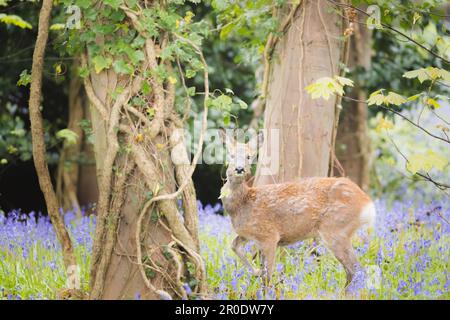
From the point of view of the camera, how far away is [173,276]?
187 inches

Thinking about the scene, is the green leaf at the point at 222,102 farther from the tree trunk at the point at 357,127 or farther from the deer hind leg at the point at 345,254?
the tree trunk at the point at 357,127

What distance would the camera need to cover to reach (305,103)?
20.7ft

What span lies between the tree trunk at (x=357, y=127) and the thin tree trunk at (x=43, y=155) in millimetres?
5836

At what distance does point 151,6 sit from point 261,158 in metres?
2.03

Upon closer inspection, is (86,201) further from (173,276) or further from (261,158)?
(173,276)

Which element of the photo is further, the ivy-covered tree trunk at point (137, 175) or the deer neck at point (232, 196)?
the deer neck at point (232, 196)

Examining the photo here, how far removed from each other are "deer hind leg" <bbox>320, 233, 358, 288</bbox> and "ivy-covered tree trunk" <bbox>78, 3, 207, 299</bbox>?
3.94 ft

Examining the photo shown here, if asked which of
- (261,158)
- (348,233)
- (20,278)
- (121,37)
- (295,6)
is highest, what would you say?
(295,6)

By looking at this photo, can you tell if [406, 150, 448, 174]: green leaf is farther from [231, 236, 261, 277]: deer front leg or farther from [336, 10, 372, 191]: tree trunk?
[336, 10, 372, 191]: tree trunk

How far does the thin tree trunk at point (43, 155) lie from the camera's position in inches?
195

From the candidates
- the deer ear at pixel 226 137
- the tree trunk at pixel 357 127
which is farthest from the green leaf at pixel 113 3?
the tree trunk at pixel 357 127

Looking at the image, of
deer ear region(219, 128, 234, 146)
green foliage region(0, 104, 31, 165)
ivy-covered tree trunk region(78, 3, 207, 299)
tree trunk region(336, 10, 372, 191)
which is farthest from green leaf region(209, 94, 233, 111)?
tree trunk region(336, 10, 372, 191)

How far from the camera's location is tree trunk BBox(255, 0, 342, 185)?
20.7ft
